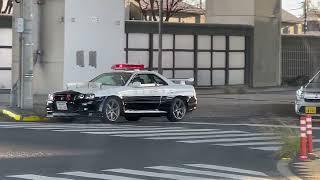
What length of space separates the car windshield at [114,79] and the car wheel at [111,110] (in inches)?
25.8

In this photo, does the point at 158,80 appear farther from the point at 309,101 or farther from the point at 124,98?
the point at 309,101

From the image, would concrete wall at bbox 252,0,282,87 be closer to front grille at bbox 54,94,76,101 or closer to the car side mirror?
the car side mirror

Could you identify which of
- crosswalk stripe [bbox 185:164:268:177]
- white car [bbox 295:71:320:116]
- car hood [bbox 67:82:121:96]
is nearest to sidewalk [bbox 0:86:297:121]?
car hood [bbox 67:82:121:96]

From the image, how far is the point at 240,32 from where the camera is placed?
1421 inches

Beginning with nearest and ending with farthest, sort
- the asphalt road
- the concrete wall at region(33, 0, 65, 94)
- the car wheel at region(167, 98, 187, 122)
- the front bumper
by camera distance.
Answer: the asphalt road → the front bumper → the car wheel at region(167, 98, 187, 122) → the concrete wall at region(33, 0, 65, 94)

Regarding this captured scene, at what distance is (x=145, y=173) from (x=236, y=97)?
20.7m

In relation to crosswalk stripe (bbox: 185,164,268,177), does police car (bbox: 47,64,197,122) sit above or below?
above

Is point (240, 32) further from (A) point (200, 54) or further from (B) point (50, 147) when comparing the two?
(B) point (50, 147)

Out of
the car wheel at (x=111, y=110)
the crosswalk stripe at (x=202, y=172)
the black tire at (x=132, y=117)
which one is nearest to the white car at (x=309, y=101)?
the black tire at (x=132, y=117)

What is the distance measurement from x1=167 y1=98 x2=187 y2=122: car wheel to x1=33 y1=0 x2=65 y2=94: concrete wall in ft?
24.5

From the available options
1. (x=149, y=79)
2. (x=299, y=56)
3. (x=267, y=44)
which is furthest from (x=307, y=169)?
(x=299, y=56)

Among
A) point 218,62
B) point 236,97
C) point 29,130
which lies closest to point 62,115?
point 29,130

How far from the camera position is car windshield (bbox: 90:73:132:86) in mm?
18969

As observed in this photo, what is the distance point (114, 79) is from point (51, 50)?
7927 millimetres
